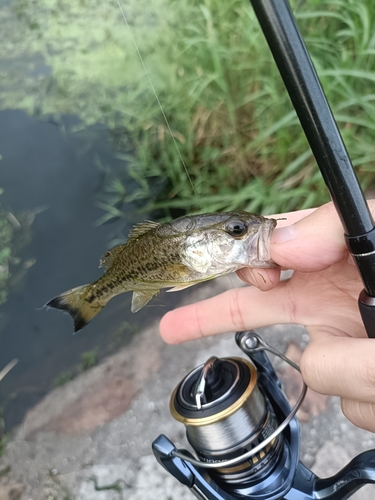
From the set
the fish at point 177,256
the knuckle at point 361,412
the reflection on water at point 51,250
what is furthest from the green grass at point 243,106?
the knuckle at point 361,412

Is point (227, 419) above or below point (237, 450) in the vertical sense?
above

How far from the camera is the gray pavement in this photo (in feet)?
7.57

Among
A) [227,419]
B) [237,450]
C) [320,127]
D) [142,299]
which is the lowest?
[237,450]

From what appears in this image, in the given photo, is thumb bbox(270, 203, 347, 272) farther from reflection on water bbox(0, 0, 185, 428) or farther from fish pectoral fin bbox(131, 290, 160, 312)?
reflection on water bbox(0, 0, 185, 428)

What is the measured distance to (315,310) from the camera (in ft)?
5.02

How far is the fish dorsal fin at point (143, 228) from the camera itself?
1363 mm

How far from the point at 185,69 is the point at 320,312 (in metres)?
2.35

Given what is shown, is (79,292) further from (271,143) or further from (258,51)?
(258,51)

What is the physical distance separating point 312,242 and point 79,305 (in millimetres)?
929

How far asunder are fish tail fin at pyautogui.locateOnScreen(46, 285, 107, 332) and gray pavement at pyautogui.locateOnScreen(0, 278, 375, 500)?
139cm

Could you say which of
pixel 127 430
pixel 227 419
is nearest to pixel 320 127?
pixel 227 419

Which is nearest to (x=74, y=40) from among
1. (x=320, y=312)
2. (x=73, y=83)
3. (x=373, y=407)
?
(x=73, y=83)

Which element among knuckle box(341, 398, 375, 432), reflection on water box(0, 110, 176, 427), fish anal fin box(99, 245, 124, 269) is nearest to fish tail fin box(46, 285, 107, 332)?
fish anal fin box(99, 245, 124, 269)

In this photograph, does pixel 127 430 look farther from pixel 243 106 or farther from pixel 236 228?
pixel 243 106
